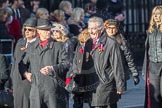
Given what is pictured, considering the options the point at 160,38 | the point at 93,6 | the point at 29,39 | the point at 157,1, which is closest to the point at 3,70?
the point at 29,39

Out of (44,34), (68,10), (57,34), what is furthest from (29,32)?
(68,10)

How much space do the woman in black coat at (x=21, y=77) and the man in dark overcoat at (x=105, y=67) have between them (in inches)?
36.0

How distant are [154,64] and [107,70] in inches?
43.0

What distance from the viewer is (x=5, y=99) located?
39.3 feet

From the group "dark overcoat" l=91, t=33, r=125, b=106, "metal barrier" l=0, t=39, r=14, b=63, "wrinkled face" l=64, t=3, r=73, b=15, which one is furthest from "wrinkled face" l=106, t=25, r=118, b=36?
"wrinkled face" l=64, t=3, r=73, b=15

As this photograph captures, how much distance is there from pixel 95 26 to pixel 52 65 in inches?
49.8

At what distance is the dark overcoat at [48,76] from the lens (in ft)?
35.5

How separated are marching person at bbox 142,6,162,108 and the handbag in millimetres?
2208

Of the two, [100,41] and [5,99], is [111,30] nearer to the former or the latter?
[100,41]

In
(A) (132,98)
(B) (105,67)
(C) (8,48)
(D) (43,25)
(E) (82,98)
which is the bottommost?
(A) (132,98)

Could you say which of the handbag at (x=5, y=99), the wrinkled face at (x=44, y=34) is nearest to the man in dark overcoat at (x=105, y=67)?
the wrinkled face at (x=44, y=34)

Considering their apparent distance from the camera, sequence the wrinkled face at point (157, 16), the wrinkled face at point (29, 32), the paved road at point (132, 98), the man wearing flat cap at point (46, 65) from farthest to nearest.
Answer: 1. the paved road at point (132, 98)
2. the wrinkled face at point (157, 16)
3. the wrinkled face at point (29, 32)
4. the man wearing flat cap at point (46, 65)

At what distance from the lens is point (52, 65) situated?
1075cm

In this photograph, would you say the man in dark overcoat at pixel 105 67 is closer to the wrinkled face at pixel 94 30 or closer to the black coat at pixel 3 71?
the wrinkled face at pixel 94 30
